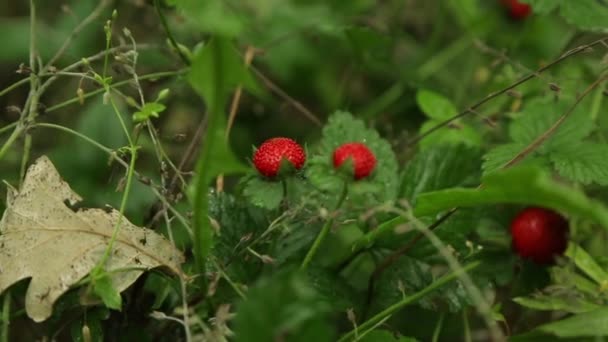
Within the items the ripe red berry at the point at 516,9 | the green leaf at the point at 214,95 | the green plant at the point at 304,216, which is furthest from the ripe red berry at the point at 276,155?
the ripe red berry at the point at 516,9

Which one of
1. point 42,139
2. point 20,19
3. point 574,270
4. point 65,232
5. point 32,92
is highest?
point 20,19

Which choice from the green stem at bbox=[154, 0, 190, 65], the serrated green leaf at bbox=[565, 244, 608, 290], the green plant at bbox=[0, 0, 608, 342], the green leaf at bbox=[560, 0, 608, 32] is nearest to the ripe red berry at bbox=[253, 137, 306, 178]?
the green plant at bbox=[0, 0, 608, 342]

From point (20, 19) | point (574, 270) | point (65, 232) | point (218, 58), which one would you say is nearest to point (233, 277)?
point (65, 232)

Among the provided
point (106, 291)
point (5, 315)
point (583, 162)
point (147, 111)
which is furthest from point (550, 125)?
point (5, 315)

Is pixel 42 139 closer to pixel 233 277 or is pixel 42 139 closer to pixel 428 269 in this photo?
pixel 233 277

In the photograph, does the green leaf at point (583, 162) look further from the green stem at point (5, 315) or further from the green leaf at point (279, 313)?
the green stem at point (5, 315)

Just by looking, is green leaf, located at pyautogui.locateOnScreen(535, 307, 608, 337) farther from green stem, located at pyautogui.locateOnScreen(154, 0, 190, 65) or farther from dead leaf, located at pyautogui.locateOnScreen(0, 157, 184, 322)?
green stem, located at pyautogui.locateOnScreen(154, 0, 190, 65)
